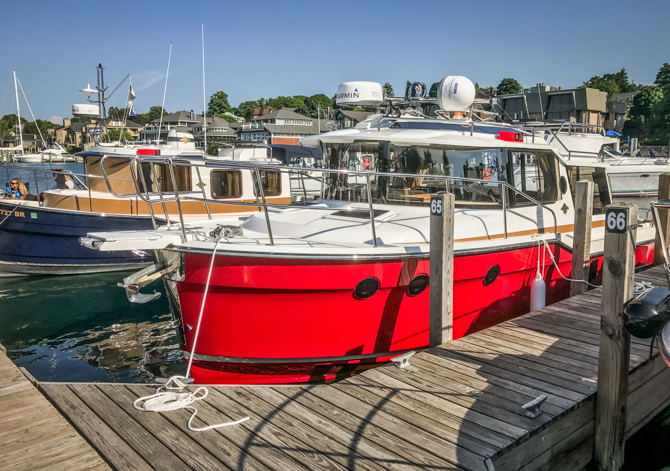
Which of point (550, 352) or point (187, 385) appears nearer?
point (187, 385)

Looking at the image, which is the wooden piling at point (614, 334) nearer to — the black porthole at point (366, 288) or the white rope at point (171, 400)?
the black porthole at point (366, 288)

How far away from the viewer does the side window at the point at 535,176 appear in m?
6.54

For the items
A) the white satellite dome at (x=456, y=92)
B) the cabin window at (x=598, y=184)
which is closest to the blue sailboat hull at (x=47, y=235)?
the white satellite dome at (x=456, y=92)

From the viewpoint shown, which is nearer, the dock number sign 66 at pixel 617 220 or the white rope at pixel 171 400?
the dock number sign 66 at pixel 617 220

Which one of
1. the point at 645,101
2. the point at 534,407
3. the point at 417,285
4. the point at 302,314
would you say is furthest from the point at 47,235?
the point at 645,101

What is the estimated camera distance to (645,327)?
3.56m

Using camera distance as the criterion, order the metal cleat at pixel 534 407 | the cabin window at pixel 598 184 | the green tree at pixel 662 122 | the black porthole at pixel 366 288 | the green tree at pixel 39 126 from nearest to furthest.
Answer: the metal cleat at pixel 534 407, the black porthole at pixel 366 288, the cabin window at pixel 598 184, the green tree at pixel 662 122, the green tree at pixel 39 126

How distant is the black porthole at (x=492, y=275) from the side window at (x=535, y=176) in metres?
1.09

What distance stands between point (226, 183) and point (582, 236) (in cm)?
855

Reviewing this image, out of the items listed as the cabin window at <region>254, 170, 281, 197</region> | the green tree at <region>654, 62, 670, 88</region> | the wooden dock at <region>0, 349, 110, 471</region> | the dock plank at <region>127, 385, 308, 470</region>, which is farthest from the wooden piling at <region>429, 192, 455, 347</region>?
the green tree at <region>654, 62, 670, 88</region>

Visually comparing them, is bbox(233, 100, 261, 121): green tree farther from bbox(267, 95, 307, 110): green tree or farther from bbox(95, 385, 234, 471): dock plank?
bbox(95, 385, 234, 471): dock plank

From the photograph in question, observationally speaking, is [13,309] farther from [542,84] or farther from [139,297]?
[542,84]

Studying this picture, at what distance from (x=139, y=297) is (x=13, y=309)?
6516mm

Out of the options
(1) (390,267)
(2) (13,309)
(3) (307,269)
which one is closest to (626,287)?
(1) (390,267)
